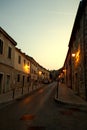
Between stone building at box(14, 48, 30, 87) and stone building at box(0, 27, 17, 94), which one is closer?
stone building at box(0, 27, 17, 94)

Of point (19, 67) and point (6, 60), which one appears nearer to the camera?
point (6, 60)

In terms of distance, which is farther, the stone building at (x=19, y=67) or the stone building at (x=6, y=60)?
the stone building at (x=19, y=67)

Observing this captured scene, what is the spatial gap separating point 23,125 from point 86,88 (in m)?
7.36

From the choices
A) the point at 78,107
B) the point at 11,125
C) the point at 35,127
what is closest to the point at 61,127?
the point at 35,127

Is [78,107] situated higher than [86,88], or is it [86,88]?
[86,88]

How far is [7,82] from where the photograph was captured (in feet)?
68.2

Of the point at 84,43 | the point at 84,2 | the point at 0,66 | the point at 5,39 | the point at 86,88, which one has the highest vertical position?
the point at 84,2

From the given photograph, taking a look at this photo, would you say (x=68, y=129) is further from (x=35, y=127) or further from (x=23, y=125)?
(x=23, y=125)

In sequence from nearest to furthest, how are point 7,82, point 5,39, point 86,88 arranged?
point 86,88
point 5,39
point 7,82

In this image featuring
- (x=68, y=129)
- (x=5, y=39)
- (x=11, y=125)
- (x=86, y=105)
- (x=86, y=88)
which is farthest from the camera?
(x=5, y=39)

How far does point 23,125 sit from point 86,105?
5532 mm

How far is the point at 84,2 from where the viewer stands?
12.9 meters

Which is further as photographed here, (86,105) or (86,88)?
(86,88)

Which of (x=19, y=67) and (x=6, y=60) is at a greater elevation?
(x=6, y=60)
